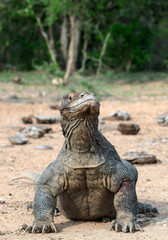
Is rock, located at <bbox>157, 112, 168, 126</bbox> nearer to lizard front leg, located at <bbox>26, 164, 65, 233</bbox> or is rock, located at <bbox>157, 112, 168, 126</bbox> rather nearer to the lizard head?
lizard front leg, located at <bbox>26, 164, 65, 233</bbox>

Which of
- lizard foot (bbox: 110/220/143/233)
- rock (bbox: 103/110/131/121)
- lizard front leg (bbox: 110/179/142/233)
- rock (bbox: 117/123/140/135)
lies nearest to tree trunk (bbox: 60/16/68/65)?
rock (bbox: 103/110/131/121)

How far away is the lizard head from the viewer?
11.7 feet

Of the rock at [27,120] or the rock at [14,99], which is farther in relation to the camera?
the rock at [14,99]

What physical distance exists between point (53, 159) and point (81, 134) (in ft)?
11.7

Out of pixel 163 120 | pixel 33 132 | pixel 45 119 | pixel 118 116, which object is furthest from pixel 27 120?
pixel 163 120

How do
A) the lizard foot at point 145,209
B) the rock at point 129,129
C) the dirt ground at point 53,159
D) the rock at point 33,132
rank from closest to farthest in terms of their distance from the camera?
the dirt ground at point 53,159 < the lizard foot at point 145,209 < the rock at point 33,132 < the rock at point 129,129

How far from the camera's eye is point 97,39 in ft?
82.2

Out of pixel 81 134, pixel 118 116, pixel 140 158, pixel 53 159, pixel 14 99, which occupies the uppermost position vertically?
pixel 81 134

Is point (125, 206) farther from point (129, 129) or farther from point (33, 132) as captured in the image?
point (33, 132)

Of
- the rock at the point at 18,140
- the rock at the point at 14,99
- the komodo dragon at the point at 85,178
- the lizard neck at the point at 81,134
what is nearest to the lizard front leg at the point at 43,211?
the komodo dragon at the point at 85,178

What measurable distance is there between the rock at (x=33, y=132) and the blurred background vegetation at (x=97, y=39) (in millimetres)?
13145

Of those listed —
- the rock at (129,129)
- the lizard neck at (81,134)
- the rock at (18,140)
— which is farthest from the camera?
the rock at (129,129)

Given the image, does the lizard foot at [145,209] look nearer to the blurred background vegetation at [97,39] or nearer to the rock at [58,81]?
the rock at [58,81]

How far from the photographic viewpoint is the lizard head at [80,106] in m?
3.57
